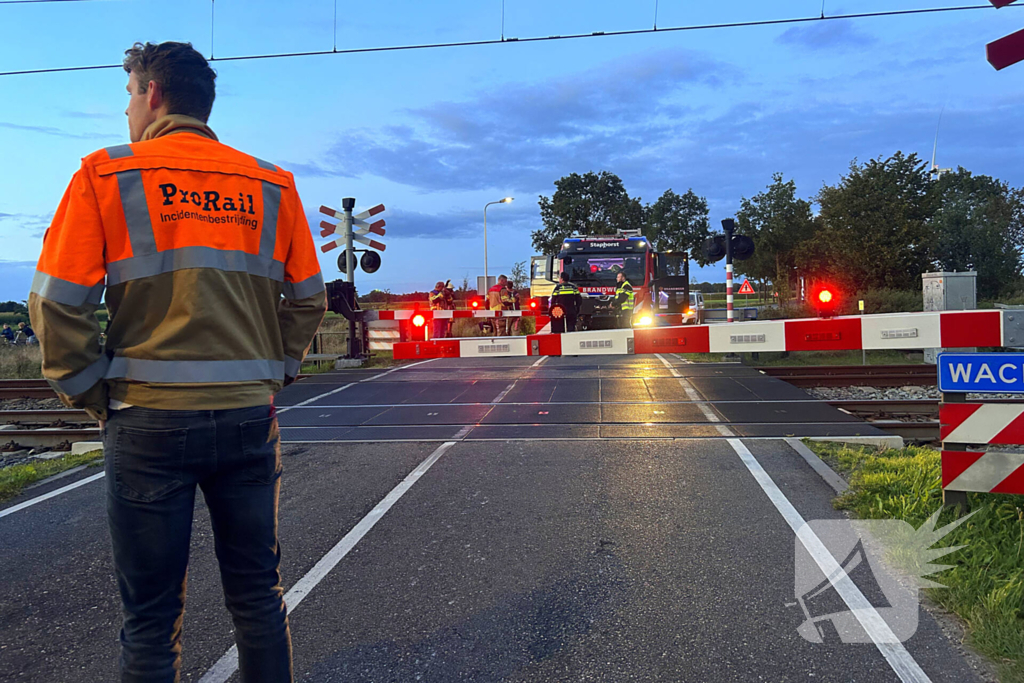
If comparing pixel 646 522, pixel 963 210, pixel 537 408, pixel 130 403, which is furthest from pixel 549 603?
pixel 963 210

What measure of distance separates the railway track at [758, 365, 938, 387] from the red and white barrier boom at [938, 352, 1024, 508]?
800 centimetres

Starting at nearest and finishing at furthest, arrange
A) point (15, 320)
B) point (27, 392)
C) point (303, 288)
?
point (303, 288) < point (27, 392) < point (15, 320)

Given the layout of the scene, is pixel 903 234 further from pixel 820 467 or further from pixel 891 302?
pixel 820 467

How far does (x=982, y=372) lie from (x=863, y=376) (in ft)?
27.9

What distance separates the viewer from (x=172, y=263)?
7.00 feet

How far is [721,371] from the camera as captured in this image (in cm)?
1469

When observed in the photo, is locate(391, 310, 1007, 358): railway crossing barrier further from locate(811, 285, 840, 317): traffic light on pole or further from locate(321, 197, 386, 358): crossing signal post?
locate(321, 197, 386, 358): crossing signal post

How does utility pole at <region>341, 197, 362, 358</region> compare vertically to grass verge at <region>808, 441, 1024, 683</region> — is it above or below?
above

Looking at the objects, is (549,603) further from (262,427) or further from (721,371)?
(721,371)

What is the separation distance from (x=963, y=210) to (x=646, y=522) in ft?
136

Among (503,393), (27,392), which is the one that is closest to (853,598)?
(503,393)

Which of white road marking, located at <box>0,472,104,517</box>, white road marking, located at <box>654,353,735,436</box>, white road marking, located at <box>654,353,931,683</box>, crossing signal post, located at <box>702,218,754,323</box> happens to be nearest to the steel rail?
white road marking, located at <box>0,472,104,517</box>

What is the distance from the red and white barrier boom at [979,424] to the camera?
4.35 metres

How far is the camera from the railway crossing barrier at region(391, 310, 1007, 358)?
20.9ft
